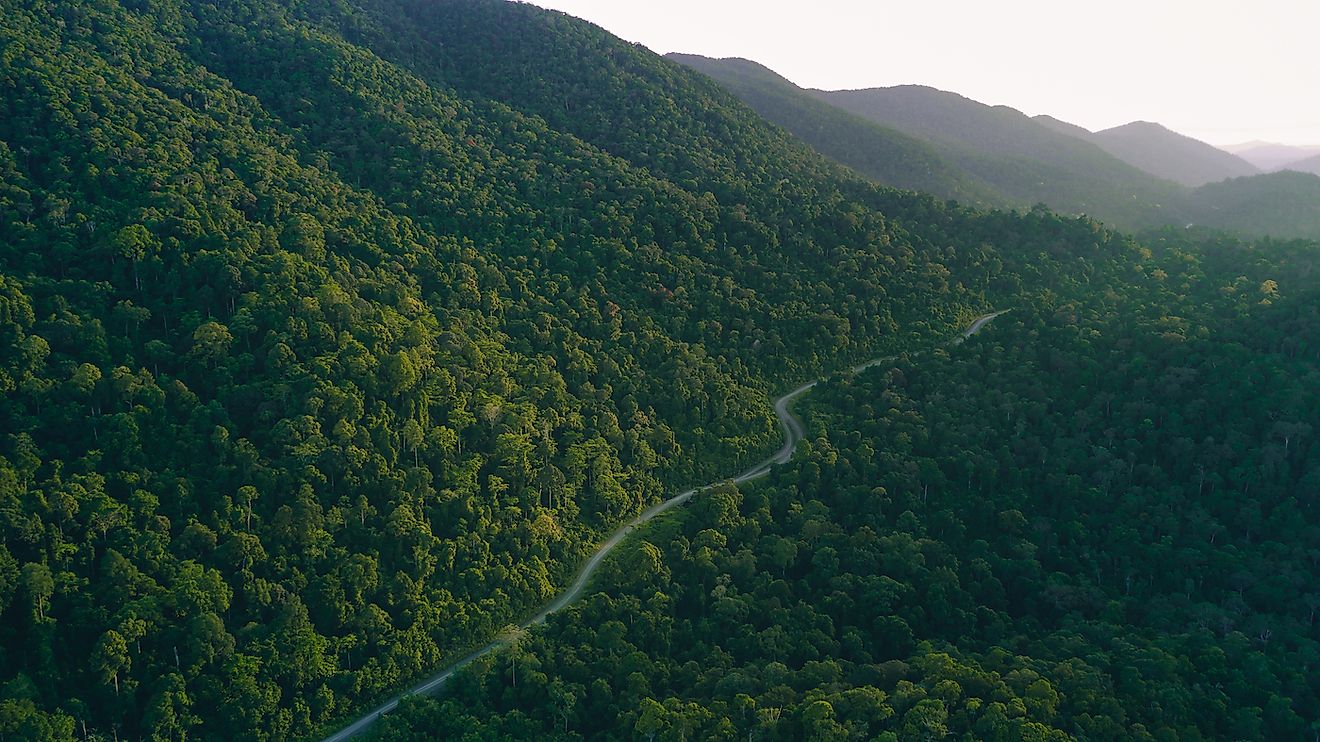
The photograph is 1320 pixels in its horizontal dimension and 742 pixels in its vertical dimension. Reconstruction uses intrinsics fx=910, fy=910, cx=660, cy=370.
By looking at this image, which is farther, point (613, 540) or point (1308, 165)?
point (1308, 165)

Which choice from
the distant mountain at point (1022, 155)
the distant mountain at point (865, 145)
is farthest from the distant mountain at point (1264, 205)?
the distant mountain at point (865, 145)

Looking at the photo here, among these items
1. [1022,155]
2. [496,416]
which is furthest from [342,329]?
[1022,155]

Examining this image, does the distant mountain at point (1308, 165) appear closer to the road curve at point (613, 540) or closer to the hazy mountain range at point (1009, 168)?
the hazy mountain range at point (1009, 168)

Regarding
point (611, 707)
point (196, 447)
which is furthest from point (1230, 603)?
point (196, 447)

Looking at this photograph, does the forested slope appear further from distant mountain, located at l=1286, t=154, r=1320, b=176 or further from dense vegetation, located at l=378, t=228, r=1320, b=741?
distant mountain, located at l=1286, t=154, r=1320, b=176

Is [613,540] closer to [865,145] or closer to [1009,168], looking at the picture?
[865,145]

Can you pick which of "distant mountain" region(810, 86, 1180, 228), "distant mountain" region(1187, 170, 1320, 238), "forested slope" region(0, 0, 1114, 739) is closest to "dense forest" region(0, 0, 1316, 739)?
"forested slope" region(0, 0, 1114, 739)
